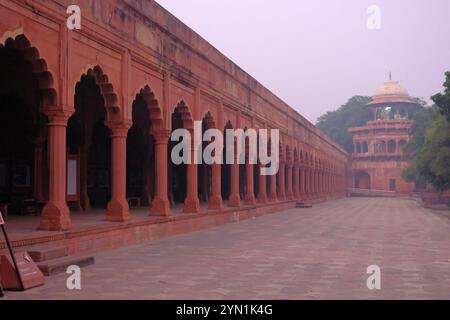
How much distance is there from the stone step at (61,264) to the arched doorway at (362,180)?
218ft

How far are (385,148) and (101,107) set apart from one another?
2307 inches

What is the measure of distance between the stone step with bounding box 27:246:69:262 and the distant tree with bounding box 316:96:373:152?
8210 centimetres

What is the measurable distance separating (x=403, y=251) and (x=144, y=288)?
265 inches

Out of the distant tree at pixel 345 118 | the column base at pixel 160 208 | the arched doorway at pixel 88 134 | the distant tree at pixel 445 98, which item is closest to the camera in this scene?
the column base at pixel 160 208

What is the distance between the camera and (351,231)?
56.1 ft

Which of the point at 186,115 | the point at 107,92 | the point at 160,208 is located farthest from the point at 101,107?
the point at 107,92

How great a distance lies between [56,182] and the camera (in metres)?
10.1

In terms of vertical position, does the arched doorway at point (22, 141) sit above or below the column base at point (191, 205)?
above

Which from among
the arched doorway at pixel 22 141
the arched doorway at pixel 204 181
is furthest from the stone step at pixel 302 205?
the arched doorway at pixel 22 141

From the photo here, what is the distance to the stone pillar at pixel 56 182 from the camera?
9.95 meters

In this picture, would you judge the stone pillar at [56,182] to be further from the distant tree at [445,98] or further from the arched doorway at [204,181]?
the distant tree at [445,98]

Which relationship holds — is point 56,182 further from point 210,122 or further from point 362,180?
point 362,180
